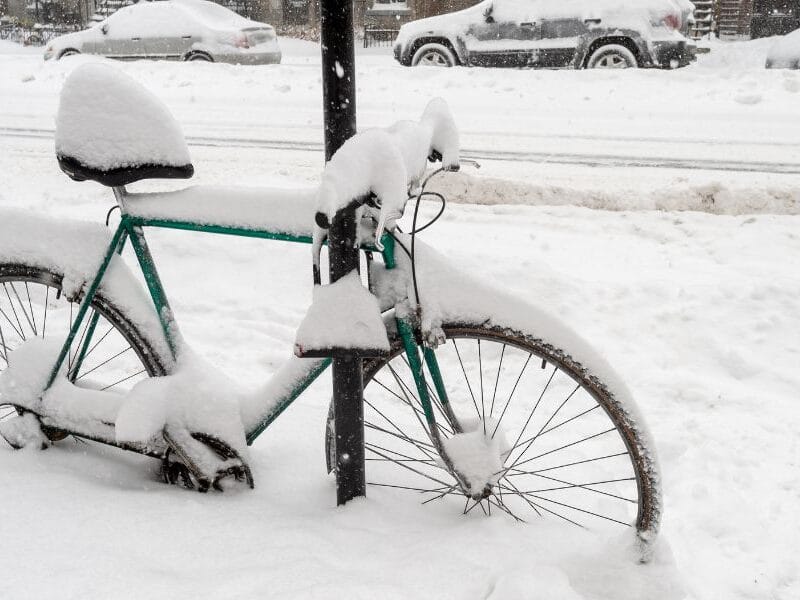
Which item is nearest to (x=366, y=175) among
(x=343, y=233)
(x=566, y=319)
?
(x=343, y=233)

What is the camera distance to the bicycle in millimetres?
2123

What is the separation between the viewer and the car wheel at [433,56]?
1234cm

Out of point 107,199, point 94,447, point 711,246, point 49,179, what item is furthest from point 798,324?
point 49,179

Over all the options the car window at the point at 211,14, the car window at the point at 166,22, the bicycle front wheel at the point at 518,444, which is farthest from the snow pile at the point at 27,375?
the car window at the point at 211,14

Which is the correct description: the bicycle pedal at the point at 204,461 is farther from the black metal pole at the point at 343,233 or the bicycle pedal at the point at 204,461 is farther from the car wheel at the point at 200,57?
the car wheel at the point at 200,57

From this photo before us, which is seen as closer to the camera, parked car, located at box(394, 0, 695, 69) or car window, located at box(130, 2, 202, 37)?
parked car, located at box(394, 0, 695, 69)

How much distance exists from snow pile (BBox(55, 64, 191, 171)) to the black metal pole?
590mm

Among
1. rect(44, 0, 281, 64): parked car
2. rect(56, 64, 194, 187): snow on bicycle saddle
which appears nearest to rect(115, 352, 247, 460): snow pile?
rect(56, 64, 194, 187): snow on bicycle saddle

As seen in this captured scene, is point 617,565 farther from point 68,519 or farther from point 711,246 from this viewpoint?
point 711,246

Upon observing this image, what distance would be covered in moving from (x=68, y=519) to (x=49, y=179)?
197 inches

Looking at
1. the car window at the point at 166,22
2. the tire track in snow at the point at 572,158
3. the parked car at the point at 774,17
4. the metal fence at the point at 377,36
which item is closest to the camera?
the tire track in snow at the point at 572,158

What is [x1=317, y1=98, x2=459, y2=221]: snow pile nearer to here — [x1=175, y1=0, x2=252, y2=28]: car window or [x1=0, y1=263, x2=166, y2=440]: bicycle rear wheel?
[x1=0, y1=263, x2=166, y2=440]: bicycle rear wheel

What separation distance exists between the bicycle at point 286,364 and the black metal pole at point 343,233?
2.8 inches

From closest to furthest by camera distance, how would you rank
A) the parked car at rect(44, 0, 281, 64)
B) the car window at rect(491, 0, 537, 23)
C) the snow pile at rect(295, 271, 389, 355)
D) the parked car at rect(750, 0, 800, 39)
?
the snow pile at rect(295, 271, 389, 355) < the car window at rect(491, 0, 537, 23) < the parked car at rect(44, 0, 281, 64) < the parked car at rect(750, 0, 800, 39)
